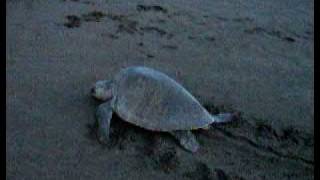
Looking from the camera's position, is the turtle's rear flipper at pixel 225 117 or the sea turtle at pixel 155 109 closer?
the sea turtle at pixel 155 109

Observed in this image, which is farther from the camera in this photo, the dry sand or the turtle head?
the turtle head

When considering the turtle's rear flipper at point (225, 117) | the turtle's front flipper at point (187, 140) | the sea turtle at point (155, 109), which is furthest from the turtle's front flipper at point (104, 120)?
the turtle's rear flipper at point (225, 117)

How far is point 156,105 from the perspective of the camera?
2029mm

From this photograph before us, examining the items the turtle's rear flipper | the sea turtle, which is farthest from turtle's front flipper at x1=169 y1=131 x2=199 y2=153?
the turtle's rear flipper

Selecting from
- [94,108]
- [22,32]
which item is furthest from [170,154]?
[22,32]

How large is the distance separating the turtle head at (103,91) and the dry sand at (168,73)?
8cm

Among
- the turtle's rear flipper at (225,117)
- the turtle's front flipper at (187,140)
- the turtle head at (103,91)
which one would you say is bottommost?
the turtle's front flipper at (187,140)

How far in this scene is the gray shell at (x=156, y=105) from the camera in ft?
6.58

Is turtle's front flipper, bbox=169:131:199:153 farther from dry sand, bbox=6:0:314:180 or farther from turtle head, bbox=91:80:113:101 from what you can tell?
turtle head, bbox=91:80:113:101

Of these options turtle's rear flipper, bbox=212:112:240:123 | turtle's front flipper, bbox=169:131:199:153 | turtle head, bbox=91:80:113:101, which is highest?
turtle head, bbox=91:80:113:101

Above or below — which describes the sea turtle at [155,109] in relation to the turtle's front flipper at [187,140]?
above

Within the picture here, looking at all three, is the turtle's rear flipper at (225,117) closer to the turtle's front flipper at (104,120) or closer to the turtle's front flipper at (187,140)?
the turtle's front flipper at (187,140)

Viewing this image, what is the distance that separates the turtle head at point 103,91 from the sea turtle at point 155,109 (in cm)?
9

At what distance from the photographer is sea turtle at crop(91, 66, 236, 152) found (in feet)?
6.57
